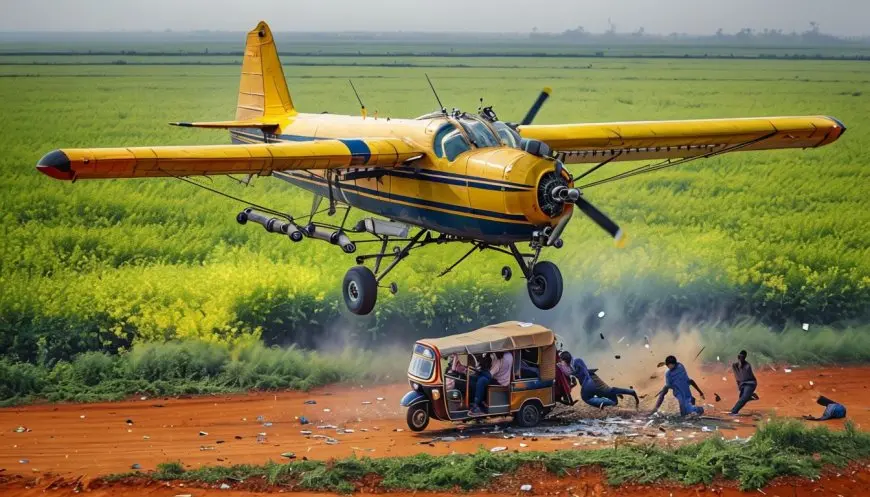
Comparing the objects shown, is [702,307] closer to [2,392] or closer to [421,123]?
[421,123]

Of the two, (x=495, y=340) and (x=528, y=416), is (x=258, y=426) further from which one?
(x=528, y=416)

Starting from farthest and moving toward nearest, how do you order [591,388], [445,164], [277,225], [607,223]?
[591,388] → [277,225] → [445,164] → [607,223]

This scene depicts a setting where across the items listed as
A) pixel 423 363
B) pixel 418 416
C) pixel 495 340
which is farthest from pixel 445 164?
pixel 418 416

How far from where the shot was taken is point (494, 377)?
985 inches

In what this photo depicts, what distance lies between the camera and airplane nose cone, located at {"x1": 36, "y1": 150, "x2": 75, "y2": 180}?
20844 millimetres

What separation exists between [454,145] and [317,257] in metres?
14.9

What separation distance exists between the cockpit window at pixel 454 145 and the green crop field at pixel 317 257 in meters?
9.78

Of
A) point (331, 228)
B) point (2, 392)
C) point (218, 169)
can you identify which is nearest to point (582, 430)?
point (331, 228)

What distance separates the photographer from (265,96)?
3116cm

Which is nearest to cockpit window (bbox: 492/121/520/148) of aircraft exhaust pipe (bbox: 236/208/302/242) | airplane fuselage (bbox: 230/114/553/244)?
airplane fuselage (bbox: 230/114/553/244)

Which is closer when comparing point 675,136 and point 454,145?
point 454,145

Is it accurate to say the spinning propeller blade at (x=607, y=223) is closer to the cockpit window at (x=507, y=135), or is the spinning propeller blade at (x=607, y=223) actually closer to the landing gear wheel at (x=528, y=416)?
the cockpit window at (x=507, y=135)

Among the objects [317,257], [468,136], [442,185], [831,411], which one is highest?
[468,136]

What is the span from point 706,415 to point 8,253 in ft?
66.1
